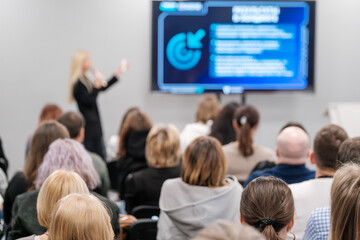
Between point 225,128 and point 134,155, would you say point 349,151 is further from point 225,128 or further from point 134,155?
point 134,155

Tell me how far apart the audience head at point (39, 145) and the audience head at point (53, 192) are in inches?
39.8

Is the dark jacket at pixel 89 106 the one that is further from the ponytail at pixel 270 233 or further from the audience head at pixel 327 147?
the ponytail at pixel 270 233

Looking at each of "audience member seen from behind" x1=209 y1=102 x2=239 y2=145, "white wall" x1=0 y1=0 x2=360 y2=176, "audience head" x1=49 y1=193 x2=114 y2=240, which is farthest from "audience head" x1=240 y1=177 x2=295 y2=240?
"white wall" x1=0 y1=0 x2=360 y2=176

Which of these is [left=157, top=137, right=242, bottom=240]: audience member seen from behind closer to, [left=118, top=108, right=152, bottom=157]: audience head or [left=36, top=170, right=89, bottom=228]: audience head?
[left=36, top=170, right=89, bottom=228]: audience head

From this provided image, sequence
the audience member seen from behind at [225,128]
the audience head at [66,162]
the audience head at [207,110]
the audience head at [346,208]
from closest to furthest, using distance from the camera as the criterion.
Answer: the audience head at [346,208] → the audience head at [66,162] → the audience member seen from behind at [225,128] → the audience head at [207,110]

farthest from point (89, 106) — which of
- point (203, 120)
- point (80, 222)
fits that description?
point (80, 222)

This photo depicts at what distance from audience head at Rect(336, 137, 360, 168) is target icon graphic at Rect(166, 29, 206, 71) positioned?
4.04m

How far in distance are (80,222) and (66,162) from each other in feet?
4.53

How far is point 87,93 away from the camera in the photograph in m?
6.19

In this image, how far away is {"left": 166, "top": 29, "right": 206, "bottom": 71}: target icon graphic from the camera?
6.56 meters

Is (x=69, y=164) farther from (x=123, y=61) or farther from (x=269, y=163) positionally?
(x=123, y=61)

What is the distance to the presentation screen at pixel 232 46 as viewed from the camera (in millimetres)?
6527

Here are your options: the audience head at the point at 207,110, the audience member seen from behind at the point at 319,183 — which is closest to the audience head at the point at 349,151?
the audience member seen from behind at the point at 319,183

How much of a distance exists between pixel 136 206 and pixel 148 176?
23 cm
